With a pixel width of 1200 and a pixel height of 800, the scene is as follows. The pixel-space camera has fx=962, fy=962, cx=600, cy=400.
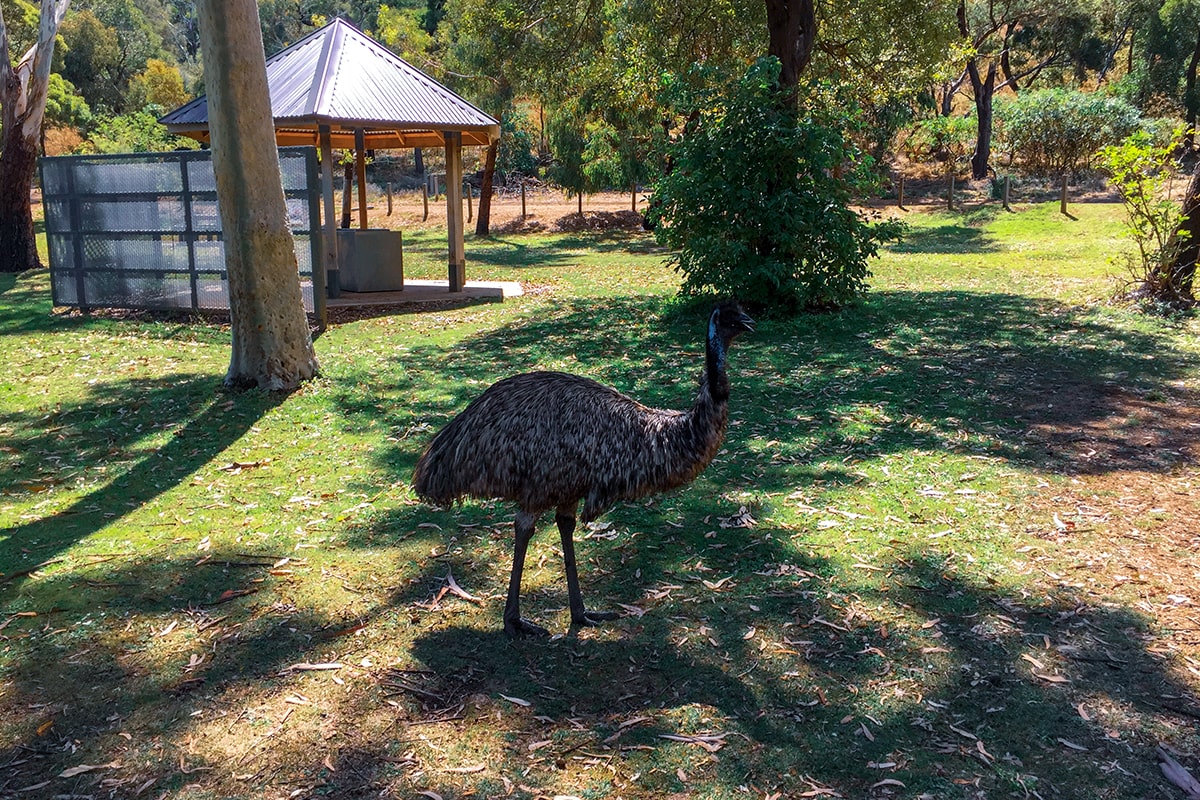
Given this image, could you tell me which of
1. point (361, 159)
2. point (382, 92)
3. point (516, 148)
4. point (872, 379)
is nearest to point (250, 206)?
point (872, 379)

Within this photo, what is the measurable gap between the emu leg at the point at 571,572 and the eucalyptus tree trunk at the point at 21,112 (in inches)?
772

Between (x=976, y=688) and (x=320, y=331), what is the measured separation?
446 inches

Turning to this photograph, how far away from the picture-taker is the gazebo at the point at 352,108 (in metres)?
15.6

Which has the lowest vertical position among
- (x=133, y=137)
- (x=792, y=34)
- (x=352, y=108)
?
(x=352, y=108)

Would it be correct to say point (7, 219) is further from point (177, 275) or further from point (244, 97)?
point (244, 97)

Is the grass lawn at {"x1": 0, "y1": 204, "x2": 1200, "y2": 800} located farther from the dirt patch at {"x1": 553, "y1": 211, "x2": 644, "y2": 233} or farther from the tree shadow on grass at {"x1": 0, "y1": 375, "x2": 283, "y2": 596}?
the dirt patch at {"x1": 553, "y1": 211, "x2": 644, "y2": 233}

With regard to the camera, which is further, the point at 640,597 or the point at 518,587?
the point at 640,597

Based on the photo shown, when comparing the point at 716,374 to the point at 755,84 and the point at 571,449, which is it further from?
the point at 755,84

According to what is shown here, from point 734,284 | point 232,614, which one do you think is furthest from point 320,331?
point 232,614

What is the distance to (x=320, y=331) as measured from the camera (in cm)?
1405

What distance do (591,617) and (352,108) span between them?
41.0 ft

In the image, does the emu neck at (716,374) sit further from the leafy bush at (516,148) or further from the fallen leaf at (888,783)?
the leafy bush at (516,148)

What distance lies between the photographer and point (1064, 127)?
33719 millimetres

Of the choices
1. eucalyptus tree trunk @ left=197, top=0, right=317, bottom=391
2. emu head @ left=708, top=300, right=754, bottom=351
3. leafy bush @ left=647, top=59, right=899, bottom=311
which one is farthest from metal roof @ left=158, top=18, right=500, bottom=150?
emu head @ left=708, top=300, right=754, bottom=351
